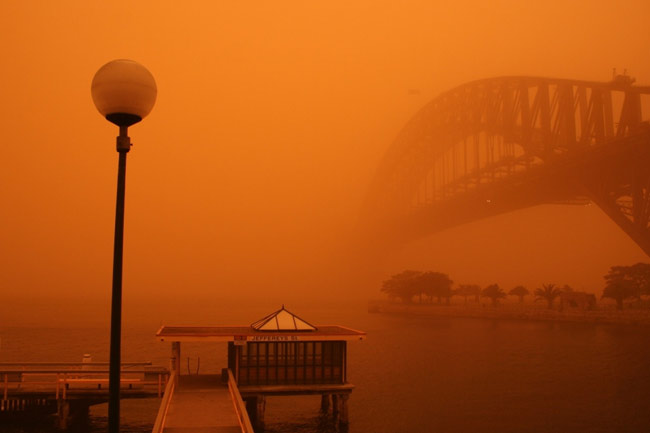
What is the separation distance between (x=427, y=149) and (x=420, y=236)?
16895 mm

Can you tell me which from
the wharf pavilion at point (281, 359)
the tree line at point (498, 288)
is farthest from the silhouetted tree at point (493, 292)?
the wharf pavilion at point (281, 359)

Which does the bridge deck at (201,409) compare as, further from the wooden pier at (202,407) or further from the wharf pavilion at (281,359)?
the wharf pavilion at (281,359)

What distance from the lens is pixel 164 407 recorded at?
18.2 meters

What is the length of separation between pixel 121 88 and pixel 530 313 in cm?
9513

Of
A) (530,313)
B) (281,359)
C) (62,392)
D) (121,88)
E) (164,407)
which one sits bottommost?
(62,392)

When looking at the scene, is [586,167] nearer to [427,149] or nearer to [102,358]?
[102,358]

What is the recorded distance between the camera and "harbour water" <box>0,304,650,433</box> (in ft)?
97.5

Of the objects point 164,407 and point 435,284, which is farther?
point 435,284

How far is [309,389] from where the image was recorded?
2461 cm

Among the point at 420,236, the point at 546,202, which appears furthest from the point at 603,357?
the point at 420,236

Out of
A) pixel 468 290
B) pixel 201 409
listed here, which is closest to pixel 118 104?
pixel 201 409

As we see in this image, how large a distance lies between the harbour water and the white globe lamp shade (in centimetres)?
2187

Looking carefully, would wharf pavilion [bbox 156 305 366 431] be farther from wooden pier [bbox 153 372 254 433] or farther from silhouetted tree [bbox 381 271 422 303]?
silhouetted tree [bbox 381 271 422 303]

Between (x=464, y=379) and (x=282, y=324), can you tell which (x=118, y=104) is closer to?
(x=282, y=324)
